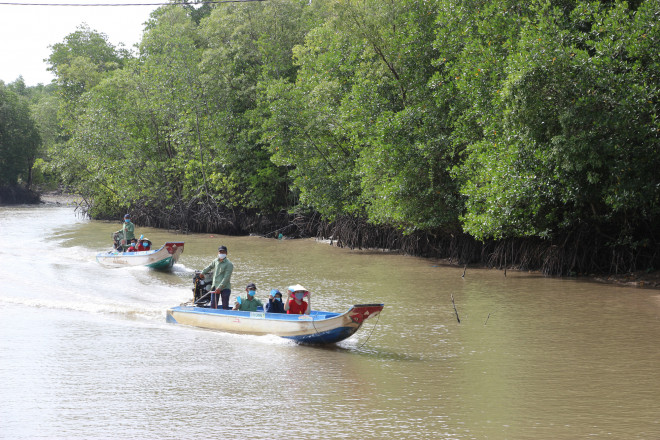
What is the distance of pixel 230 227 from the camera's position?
36.2 metres

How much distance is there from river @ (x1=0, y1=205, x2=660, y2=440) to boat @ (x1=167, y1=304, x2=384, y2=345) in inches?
8.8

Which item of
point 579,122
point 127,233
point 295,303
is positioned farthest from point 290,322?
point 127,233

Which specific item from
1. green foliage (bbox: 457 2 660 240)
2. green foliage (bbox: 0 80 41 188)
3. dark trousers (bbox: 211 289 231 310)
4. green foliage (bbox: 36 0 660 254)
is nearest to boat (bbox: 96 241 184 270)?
green foliage (bbox: 36 0 660 254)

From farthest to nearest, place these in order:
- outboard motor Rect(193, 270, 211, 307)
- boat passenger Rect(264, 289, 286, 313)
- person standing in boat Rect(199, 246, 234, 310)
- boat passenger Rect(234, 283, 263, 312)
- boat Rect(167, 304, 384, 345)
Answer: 1. outboard motor Rect(193, 270, 211, 307)
2. person standing in boat Rect(199, 246, 234, 310)
3. boat passenger Rect(234, 283, 263, 312)
4. boat passenger Rect(264, 289, 286, 313)
5. boat Rect(167, 304, 384, 345)

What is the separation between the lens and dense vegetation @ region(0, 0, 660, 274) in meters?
16.2

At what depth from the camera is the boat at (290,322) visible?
1116 cm

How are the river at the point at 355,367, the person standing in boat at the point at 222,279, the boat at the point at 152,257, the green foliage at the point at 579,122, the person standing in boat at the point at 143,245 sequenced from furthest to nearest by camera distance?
the person standing in boat at the point at 143,245 < the boat at the point at 152,257 < the green foliage at the point at 579,122 < the person standing in boat at the point at 222,279 < the river at the point at 355,367

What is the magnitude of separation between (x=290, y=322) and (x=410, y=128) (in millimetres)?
12097

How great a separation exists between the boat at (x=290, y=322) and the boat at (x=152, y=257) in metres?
8.81

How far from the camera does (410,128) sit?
72.6 ft

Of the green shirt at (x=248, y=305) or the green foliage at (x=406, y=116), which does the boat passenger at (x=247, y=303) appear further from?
the green foliage at (x=406, y=116)

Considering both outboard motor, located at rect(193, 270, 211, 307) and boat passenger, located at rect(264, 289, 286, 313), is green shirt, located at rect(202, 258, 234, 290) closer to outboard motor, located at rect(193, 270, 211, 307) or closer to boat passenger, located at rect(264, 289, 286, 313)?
outboard motor, located at rect(193, 270, 211, 307)

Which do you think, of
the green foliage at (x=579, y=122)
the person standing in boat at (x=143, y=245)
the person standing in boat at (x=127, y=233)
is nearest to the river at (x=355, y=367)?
the green foliage at (x=579, y=122)

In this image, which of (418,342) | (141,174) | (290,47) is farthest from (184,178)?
(418,342)
